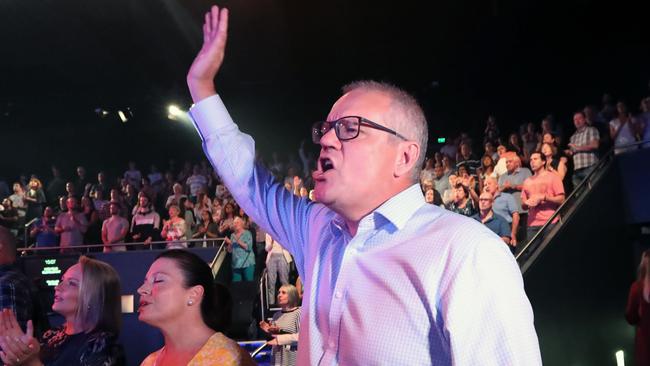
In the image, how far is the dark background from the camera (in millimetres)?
13195

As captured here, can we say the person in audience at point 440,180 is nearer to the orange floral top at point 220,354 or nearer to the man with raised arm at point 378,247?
the orange floral top at point 220,354

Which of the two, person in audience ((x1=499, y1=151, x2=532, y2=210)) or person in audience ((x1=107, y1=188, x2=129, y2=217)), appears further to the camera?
person in audience ((x1=107, y1=188, x2=129, y2=217))

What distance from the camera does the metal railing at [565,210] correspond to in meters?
6.96

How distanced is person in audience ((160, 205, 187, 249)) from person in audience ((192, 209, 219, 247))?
0.25 m

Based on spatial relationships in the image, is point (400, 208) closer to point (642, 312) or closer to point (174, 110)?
point (642, 312)

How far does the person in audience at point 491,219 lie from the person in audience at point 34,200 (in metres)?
9.04

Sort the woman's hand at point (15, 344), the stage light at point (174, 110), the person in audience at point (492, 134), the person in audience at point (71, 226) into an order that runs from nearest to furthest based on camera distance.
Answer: the woman's hand at point (15, 344) → the person in audience at point (492, 134) → the person in audience at point (71, 226) → the stage light at point (174, 110)

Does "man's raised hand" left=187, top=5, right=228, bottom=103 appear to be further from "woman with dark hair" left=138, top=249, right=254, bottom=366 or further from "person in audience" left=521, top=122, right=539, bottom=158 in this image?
"person in audience" left=521, top=122, right=539, bottom=158

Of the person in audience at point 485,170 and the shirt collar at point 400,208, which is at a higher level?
the person in audience at point 485,170

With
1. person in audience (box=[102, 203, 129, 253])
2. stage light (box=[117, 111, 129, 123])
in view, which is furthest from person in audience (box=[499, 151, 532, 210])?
stage light (box=[117, 111, 129, 123])

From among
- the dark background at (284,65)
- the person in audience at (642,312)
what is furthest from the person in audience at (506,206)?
the dark background at (284,65)

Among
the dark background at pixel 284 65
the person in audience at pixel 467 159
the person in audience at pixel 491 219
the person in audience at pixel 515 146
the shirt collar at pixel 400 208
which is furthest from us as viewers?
the dark background at pixel 284 65

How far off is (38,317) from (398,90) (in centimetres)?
305

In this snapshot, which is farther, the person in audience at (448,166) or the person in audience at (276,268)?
the person in audience at (448,166)
